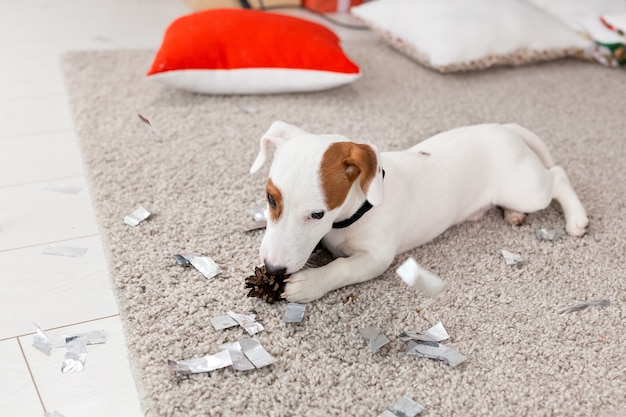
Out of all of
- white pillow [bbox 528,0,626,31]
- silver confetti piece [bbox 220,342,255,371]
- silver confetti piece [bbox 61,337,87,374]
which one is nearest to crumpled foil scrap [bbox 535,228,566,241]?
silver confetti piece [bbox 220,342,255,371]

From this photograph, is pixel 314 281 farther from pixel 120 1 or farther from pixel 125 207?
pixel 120 1

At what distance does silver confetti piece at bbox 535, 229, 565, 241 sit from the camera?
1.53 meters

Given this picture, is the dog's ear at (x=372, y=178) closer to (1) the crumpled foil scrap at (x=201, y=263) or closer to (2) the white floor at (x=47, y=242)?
(1) the crumpled foil scrap at (x=201, y=263)

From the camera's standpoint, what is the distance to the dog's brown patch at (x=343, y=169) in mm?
1146

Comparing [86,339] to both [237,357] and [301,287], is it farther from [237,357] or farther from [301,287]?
[301,287]

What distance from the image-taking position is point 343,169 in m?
1.16

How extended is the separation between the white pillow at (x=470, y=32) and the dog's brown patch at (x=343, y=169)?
4.01ft

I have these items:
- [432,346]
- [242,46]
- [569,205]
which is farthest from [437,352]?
[242,46]

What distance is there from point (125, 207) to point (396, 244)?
2.03ft

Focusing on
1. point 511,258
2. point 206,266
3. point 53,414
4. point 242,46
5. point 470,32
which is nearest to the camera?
point 53,414

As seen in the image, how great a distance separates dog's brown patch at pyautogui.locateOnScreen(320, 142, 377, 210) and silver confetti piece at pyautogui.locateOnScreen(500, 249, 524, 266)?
0.44 meters

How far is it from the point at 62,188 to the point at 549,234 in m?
1.14

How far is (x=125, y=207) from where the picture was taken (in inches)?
60.2

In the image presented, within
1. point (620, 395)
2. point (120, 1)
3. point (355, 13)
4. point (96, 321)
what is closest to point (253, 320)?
point (96, 321)
